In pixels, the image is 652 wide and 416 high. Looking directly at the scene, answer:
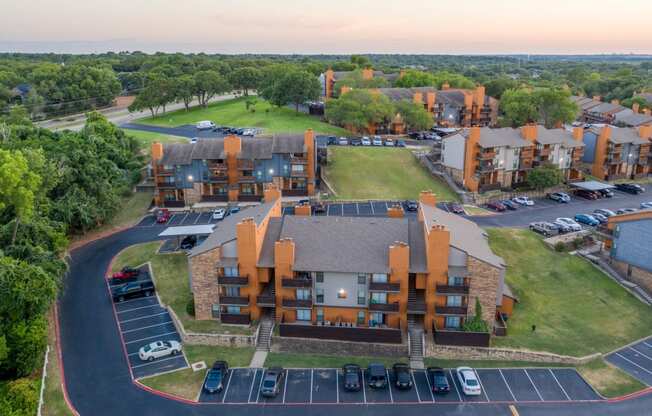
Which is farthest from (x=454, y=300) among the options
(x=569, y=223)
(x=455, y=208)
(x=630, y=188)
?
(x=630, y=188)

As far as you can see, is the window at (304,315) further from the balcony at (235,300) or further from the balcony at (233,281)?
the balcony at (233,281)

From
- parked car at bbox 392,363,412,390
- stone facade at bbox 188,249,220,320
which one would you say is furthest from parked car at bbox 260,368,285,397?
stone facade at bbox 188,249,220,320

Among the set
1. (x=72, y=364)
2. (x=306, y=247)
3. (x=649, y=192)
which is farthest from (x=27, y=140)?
(x=649, y=192)

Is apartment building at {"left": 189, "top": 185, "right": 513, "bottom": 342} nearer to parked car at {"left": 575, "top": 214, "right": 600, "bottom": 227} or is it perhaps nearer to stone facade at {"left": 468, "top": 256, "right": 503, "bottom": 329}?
stone facade at {"left": 468, "top": 256, "right": 503, "bottom": 329}

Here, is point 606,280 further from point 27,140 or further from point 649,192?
point 27,140

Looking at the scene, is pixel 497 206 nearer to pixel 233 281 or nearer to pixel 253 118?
pixel 233 281

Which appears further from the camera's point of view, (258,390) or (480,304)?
(480,304)
